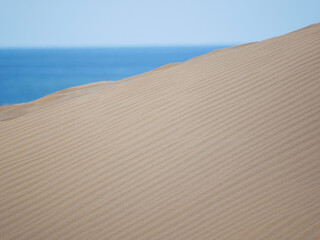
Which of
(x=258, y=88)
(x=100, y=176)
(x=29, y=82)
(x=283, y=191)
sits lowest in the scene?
(x=283, y=191)

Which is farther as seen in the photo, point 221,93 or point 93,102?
point 93,102

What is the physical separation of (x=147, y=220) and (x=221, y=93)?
176 cm

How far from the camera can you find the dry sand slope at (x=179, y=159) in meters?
2.66

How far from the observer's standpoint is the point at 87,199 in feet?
9.62

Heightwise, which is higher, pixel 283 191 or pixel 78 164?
pixel 78 164

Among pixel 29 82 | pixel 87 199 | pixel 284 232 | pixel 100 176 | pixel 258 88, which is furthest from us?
pixel 29 82

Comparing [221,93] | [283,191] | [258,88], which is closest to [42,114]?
[221,93]

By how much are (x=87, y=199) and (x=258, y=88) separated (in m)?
2.12

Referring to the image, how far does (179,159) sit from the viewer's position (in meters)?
3.22

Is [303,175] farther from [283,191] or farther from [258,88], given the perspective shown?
[258,88]

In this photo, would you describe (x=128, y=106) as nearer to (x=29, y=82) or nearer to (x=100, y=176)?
(x=100, y=176)

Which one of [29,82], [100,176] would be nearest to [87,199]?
[100,176]

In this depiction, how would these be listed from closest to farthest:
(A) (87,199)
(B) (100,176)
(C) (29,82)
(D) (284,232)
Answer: (D) (284,232) < (A) (87,199) < (B) (100,176) < (C) (29,82)

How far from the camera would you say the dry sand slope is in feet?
8.73
